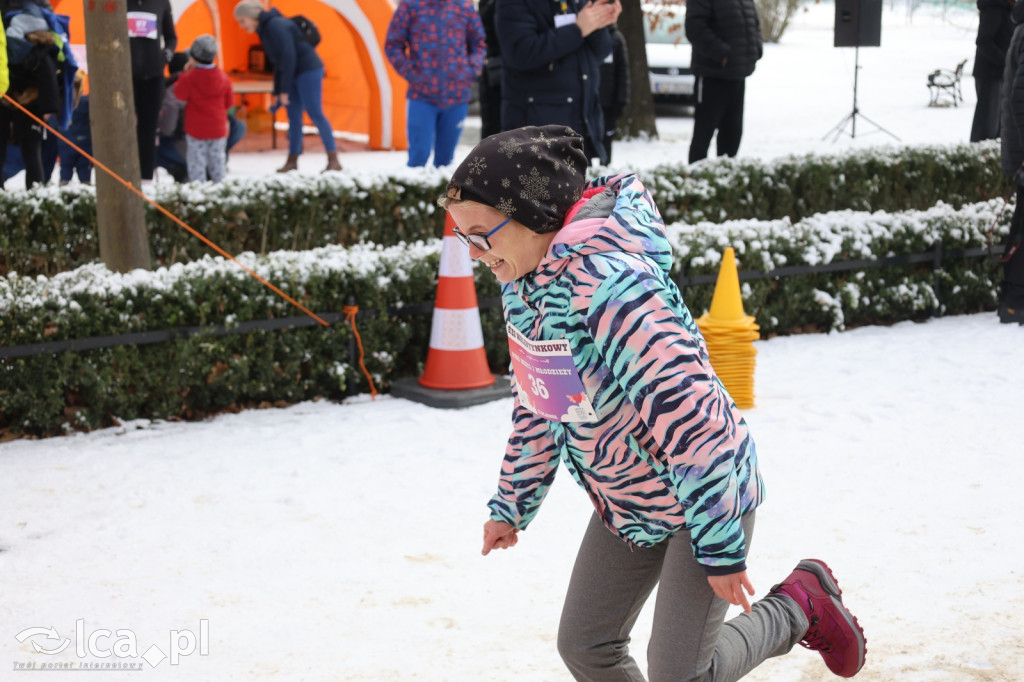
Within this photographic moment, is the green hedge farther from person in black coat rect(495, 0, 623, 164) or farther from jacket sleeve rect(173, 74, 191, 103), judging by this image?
jacket sleeve rect(173, 74, 191, 103)

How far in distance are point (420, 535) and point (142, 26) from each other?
20.4 ft

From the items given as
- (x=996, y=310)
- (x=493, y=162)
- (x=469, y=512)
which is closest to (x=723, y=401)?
(x=493, y=162)

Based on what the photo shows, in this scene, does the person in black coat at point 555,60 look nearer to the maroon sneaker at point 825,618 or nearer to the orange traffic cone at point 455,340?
the orange traffic cone at point 455,340

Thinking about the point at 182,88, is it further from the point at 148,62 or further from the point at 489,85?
the point at 489,85

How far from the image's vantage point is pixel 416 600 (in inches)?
162

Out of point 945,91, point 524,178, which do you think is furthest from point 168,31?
point 945,91

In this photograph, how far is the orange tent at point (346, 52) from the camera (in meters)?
15.3

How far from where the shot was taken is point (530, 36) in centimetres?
773

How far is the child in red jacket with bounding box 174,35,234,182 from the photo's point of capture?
11.3m

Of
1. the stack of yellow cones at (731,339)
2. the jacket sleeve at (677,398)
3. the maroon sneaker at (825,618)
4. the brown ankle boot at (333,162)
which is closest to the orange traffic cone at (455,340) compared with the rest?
the stack of yellow cones at (731,339)

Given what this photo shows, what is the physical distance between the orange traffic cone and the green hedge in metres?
1.50

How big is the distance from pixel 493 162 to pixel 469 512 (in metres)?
2.59

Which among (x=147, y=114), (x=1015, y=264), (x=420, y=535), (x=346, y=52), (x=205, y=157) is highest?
(x=346, y=52)

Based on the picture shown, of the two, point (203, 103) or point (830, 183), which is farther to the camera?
point (203, 103)
